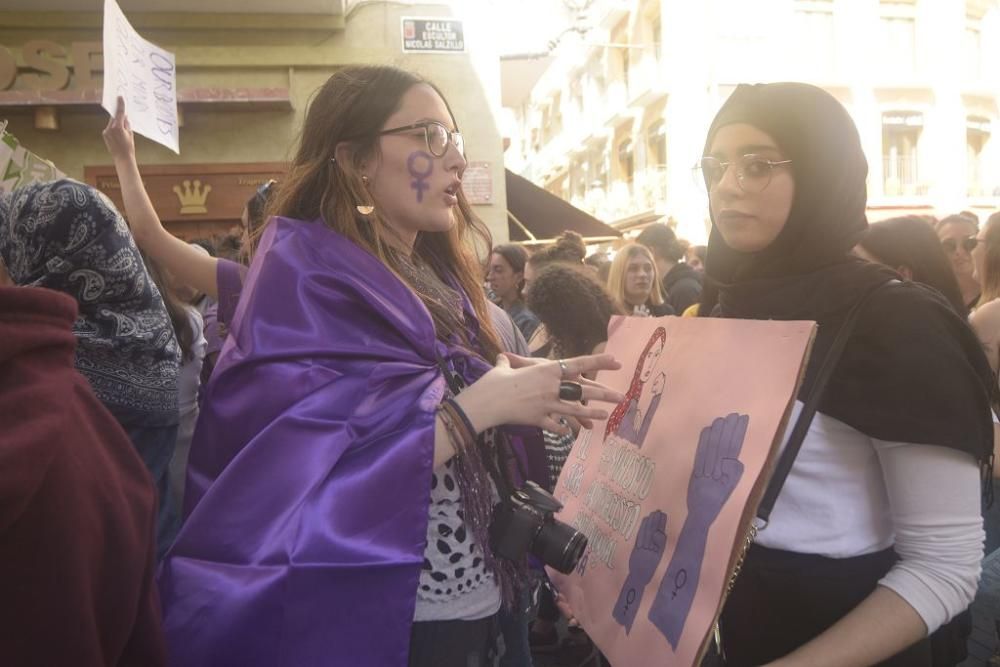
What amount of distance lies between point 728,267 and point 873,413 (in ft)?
1.40

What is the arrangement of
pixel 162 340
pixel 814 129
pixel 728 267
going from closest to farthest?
1. pixel 814 129
2. pixel 728 267
3. pixel 162 340

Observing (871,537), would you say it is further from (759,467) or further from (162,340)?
(162,340)

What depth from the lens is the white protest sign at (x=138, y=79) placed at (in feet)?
7.85

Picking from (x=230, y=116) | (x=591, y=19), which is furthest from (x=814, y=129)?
(x=591, y=19)

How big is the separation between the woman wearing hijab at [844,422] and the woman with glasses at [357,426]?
0.34 meters

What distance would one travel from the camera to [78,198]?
1675 mm

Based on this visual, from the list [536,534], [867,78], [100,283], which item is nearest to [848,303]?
[536,534]

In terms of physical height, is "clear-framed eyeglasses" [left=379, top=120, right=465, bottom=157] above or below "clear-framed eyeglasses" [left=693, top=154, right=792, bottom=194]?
above

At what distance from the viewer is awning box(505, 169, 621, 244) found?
9.40 meters

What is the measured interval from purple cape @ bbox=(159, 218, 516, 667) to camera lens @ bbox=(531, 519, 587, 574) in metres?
0.22

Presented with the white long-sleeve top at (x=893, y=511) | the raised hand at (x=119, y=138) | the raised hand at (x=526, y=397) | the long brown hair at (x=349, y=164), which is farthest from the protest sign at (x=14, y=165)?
the white long-sleeve top at (x=893, y=511)

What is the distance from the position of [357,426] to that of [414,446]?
97 mm

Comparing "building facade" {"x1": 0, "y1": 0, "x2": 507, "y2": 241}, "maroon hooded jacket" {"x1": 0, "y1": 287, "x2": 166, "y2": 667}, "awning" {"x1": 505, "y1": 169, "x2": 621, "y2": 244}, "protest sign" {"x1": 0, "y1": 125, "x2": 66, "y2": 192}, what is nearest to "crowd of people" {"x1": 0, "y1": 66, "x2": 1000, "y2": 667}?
"maroon hooded jacket" {"x1": 0, "y1": 287, "x2": 166, "y2": 667}

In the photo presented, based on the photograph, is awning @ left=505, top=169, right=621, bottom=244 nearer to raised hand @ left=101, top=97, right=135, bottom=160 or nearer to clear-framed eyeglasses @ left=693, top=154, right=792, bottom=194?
raised hand @ left=101, top=97, right=135, bottom=160
